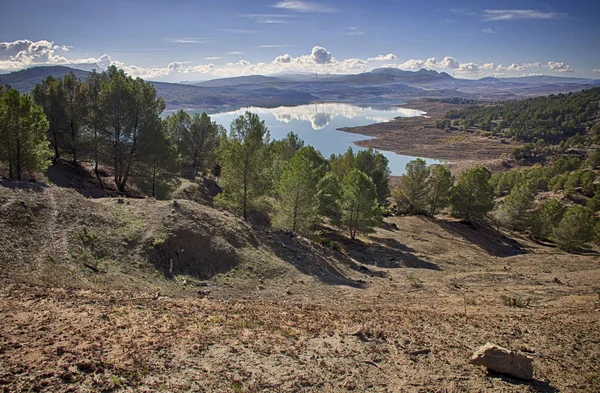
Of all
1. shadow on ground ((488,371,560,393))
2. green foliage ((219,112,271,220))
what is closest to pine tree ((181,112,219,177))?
green foliage ((219,112,271,220))

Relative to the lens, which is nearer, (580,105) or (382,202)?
(382,202)

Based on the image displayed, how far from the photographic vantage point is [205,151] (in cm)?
5184

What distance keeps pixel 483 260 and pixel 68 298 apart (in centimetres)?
3268

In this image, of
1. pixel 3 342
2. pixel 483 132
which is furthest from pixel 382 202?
pixel 483 132

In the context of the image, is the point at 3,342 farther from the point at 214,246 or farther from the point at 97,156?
the point at 97,156

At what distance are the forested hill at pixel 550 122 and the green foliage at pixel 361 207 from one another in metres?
130

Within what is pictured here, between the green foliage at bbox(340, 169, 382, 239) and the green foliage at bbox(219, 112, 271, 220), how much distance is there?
870 cm

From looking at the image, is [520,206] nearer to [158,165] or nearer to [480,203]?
[480,203]

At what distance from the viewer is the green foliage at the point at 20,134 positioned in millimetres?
21219

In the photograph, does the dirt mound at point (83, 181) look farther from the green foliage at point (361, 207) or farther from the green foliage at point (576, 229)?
the green foliage at point (576, 229)

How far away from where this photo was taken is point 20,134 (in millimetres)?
21891

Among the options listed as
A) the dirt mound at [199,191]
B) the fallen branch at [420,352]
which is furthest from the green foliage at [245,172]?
the fallen branch at [420,352]

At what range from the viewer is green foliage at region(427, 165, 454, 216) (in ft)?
159

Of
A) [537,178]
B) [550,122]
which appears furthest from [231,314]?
[550,122]
